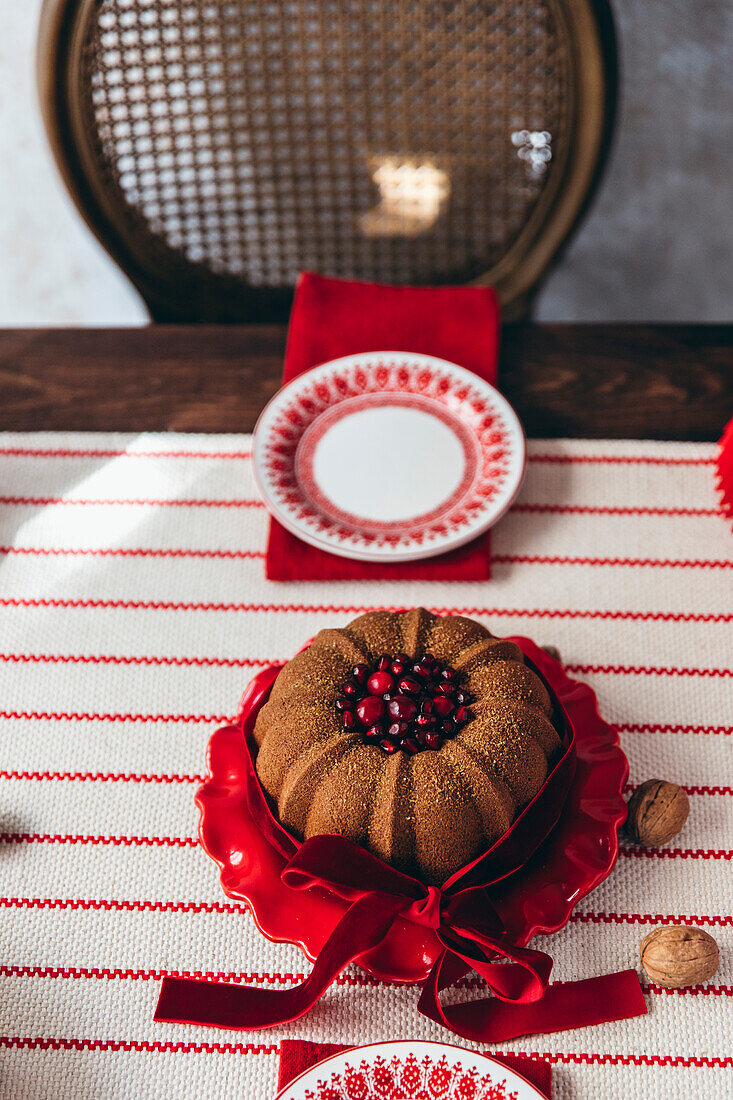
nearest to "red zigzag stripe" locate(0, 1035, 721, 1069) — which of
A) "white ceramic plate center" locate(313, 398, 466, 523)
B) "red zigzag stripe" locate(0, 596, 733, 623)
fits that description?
"red zigzag stripe" locate(0, 596, 733, 623)

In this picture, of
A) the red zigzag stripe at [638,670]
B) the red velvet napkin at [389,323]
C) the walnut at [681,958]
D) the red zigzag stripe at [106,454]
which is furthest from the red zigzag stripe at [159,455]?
the walnut at [681,958]

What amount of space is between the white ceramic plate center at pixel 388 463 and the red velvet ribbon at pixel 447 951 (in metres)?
0.31

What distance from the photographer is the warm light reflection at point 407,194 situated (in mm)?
1183

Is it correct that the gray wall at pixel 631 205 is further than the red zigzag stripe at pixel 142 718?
Yes

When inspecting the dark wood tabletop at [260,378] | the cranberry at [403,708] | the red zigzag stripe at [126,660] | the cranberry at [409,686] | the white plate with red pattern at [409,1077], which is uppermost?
the dark wood tabletop at [260,378]

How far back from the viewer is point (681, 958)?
563mm

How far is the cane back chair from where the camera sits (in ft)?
3.56

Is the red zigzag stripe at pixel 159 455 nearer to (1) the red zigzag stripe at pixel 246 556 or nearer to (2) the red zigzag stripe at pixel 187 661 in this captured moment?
(1) the red zigzag stripe at pixel 246 556

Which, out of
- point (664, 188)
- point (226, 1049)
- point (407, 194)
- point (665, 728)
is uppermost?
point (407, 194)

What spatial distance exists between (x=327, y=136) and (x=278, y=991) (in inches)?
40.6

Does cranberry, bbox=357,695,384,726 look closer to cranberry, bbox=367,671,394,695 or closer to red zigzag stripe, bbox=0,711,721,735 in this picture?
cranberry, bbox=367,671,394,695

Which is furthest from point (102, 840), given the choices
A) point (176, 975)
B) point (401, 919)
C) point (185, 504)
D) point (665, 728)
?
point (665, 728)

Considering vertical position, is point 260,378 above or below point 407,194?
below

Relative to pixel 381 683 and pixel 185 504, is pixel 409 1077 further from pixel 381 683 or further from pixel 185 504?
pixel 185 504
